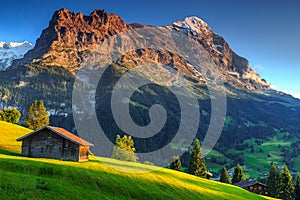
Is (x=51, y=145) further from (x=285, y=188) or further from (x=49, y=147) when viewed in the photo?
(x=285, y=188)

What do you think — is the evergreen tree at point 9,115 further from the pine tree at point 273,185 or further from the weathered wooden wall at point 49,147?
the pine tree at point 273,185

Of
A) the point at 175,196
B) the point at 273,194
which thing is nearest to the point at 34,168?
the point at 175,196

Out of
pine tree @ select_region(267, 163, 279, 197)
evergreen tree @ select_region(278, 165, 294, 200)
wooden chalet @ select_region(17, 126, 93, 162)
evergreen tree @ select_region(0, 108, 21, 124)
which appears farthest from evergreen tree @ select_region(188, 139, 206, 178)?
evergreen tree @ select_region(0, 108, 21, 124)

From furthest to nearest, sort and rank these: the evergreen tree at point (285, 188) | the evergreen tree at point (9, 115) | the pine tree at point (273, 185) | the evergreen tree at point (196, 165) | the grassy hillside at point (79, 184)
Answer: the evergreen tree at point (9, 115) → the evergreen tree at point (196, 165) → the pine tree at point (273, 185) → the evergreen tree at point (285, 188) → the grassy hillside at point (79, 184)

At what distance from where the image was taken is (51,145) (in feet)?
191

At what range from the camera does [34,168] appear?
137 ft

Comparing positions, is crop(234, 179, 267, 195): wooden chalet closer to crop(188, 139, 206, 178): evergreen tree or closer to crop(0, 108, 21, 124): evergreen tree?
crop(188, 139, 206, 178): evergreen tree

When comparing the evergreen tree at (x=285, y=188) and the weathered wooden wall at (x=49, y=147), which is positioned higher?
the weathered wooden wall at (x=49, y=147)

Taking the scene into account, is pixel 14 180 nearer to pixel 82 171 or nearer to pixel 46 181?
pixel 46 181

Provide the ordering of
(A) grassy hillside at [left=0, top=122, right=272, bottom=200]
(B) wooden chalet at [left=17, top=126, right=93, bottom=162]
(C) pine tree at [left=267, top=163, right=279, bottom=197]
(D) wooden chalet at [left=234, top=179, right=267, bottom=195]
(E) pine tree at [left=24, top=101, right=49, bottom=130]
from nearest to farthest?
1. (A) grassy hillside at [left=0, top=122, right=272, bottom=200]
2. (B) wooden chalet at [left=17, top=126, right=93, bottom=162]
3. (C) pine tree at [left=267, top=163, right=279, bottom=197]
4. (E) pine tree at [left=24, top=101, right=49, bottom=130]
5. (D) wooden chalet at [left=234, top=179, right=267, bottom=195]

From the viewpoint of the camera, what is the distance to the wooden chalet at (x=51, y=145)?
5759 cm

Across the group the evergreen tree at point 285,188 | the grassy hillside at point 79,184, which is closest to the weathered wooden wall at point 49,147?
the grassy hillside at point 79,184

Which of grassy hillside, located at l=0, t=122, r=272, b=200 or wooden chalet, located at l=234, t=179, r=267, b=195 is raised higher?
grassy hillside, located at l=0, t=122, r=272, b=200

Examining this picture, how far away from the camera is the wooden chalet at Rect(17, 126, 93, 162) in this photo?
189 ft
